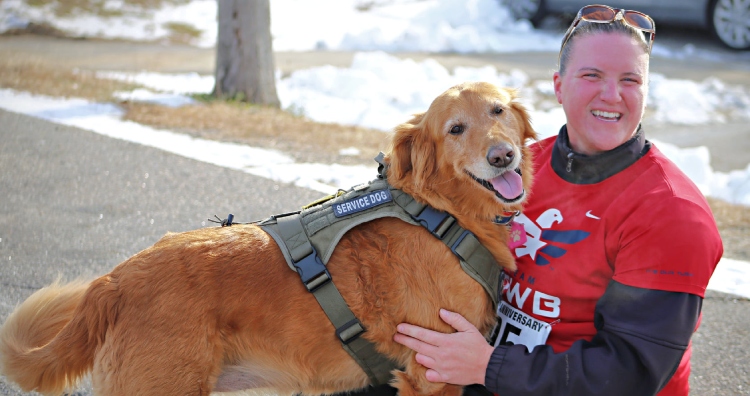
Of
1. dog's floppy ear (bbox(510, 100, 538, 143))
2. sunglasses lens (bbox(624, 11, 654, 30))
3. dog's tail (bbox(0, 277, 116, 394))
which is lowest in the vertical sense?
dog's tail (bbox(0, 277, 116, 394))

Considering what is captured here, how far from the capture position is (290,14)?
14859mm

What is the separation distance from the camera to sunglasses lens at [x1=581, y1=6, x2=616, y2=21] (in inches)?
103

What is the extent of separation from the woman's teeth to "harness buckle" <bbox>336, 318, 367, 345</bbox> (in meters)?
1.21

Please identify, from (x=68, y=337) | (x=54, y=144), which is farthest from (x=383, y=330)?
(x=54, y=144)

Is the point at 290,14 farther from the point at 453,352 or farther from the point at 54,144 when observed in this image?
the point at 453,352

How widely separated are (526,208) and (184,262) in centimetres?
141

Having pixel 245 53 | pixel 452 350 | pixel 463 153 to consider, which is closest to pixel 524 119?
pixel 463 153

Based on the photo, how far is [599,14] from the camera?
2631 millimetres

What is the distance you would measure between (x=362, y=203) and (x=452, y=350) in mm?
685

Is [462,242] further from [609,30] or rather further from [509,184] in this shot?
[609,30]

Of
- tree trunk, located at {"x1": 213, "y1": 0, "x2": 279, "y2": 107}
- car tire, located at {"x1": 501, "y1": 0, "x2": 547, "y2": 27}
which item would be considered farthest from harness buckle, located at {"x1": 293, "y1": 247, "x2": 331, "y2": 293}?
car tire, located at {"x1": 501, "y1": 0, "x2": 547, "y2": 27}

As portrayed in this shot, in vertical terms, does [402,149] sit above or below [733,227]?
above

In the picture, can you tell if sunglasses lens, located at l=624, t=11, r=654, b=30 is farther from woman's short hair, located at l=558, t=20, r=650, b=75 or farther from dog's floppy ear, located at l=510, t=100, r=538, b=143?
dog's floppy ear, located at l=510, t=100, r=538, b=143

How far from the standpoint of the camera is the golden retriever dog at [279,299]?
252 centimetres
